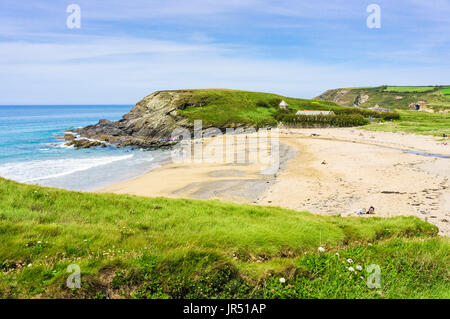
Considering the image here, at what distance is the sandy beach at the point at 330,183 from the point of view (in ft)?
70.1

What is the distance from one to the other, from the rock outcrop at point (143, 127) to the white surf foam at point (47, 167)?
16742mm

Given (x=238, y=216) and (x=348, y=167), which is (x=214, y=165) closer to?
(x=348, y=167)

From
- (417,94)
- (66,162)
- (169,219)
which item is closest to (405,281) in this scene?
(169,219)

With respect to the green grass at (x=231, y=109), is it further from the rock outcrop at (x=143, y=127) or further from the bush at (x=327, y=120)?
the bush at (x=327, y=120)

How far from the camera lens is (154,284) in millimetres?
5543

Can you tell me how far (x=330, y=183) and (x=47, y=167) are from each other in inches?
1594

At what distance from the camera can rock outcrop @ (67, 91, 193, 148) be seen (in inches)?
2606

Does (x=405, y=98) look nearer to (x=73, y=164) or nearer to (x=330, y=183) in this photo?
(x=330, y=183)

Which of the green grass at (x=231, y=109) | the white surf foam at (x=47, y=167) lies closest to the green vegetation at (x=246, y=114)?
the green grass at (x=231, y=109)

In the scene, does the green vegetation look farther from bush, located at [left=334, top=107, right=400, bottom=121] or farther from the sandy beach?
the sandy beach

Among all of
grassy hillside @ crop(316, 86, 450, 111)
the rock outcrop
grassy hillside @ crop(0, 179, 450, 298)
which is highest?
grassy hillside @ crop(316, 86, 450, 111)

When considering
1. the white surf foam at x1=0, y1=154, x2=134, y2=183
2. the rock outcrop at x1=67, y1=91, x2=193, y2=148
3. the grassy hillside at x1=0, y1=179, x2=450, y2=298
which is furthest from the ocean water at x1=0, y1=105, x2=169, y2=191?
the grassy hillside at x1=0, y1=179, x2=450, y2=298

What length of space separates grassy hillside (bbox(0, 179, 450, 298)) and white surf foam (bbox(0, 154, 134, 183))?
1155 inches
